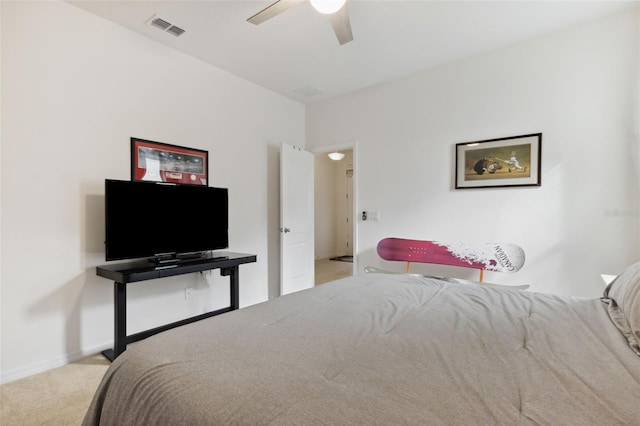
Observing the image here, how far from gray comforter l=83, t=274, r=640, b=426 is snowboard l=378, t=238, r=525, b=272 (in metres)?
1.50

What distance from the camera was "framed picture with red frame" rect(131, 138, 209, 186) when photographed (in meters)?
2.83

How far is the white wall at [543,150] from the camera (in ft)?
8.36

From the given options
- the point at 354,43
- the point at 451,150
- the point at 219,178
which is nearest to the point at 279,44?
the point at 354,43

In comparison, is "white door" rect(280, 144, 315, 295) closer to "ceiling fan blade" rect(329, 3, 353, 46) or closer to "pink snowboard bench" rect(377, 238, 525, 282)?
"pink snowboard bench" rect(377, 238, 525, 282)

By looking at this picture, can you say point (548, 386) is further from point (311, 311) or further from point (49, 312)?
point (49, 312)

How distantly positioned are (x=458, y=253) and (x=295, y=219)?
2.13 m

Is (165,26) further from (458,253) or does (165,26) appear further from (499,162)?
(458,253)

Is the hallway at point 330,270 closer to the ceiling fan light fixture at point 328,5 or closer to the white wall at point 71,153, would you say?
the white wall at point 71,153

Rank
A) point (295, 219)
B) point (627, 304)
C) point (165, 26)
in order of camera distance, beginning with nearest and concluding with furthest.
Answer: point (627, 304), point (165, 26), point (295, 219)

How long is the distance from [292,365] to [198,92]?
129 inches

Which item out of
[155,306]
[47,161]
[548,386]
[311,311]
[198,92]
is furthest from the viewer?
[198,92]

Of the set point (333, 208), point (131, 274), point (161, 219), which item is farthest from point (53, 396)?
point (333, 208)

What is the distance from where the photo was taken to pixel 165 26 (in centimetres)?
271

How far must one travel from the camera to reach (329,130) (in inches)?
175
